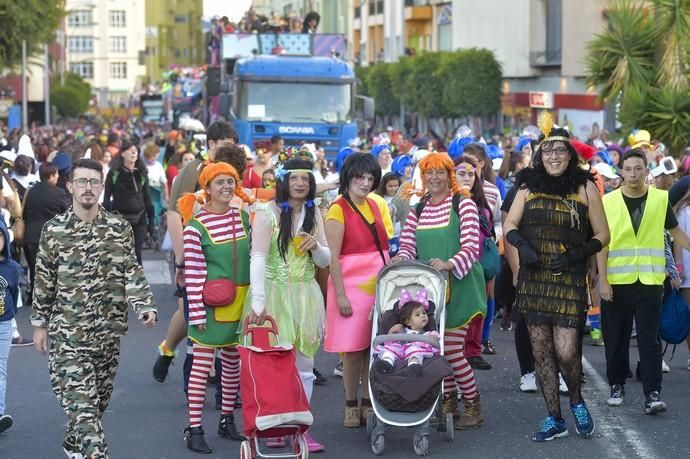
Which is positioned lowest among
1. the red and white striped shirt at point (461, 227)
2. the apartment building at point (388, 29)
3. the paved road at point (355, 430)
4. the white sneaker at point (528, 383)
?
the paved road at point (355, 430)

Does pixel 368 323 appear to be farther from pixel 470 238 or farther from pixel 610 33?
pixel 610 33

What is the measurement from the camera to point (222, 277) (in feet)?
27.9

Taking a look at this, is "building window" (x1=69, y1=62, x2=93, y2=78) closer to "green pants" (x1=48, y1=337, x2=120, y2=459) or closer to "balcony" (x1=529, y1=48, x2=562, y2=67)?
"balcony" (x1=529, y1=48, x2=562, y2=67)

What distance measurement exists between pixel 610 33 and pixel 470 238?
1539 centimetres

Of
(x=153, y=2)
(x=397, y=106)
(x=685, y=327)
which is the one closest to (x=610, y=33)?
(x=685, y=327)

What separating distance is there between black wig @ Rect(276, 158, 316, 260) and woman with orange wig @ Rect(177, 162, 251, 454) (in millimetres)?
322

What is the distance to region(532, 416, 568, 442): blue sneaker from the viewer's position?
876cm

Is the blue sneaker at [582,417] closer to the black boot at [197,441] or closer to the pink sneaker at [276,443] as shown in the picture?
the pink sneaker at [276,443]

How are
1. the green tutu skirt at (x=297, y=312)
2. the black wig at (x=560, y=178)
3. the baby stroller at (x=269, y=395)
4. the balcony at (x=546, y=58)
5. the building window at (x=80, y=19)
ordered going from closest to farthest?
the baby stroller at (x=269, y=395) < the green tutu skirt at (x=297, y=312) < the black wig at (x=560, y=178) < the balcony at (x=546, y=58) < the building window at (x=80, y=19)

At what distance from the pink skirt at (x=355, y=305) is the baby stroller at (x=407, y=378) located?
128 millimetres

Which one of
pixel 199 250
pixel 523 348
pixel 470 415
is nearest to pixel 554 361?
pixel 470 415

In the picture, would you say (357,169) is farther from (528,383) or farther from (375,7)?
(375,7)

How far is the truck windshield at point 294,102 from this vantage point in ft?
87.4

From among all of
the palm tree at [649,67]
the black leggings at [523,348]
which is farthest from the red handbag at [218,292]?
the palm tree at [649,67]
